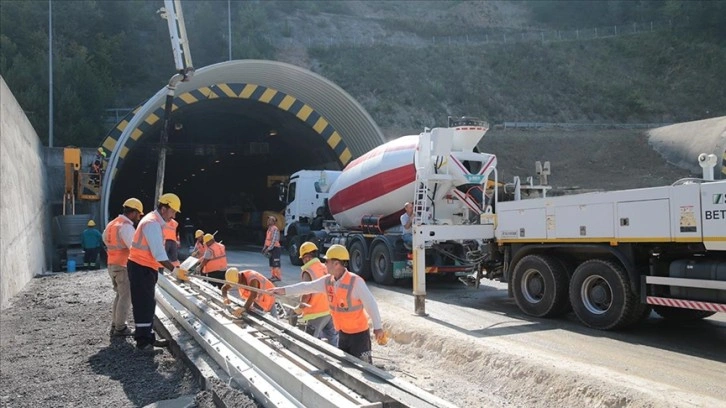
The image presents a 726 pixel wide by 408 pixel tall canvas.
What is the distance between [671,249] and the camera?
708 cm

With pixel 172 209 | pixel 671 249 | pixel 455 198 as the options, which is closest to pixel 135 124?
pixel 455 198

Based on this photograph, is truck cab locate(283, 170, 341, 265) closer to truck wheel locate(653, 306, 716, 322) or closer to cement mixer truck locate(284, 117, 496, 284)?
cement mixer truck locate(284, 117, 496, 284)

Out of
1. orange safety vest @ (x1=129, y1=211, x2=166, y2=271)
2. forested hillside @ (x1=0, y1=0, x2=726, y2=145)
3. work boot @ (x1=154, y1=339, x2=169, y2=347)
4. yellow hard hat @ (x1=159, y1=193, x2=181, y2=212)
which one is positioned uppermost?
forested hillside @ (x1=0, y1=0, x2=726, y2=145)

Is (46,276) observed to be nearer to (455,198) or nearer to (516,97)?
Answer: (455,198)

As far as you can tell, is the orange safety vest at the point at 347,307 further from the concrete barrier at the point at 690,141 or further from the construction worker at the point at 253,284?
the concrete barrier at the point at 690,141

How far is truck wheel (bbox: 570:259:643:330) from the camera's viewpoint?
7395mm

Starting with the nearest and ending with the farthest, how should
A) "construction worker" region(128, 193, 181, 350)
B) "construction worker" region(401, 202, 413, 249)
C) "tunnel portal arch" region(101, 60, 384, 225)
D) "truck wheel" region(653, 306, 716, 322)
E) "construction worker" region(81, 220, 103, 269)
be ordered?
"construction worker" region(128, 193, 181, 350) < "truck wheel" region(653, 306, 716, 322) < "construction worker" region(401, 202, 413, 249) < "construction worker" region(81, 220, 103, 269) < "tunnel portal arch" region(101, 60, 384, 225)

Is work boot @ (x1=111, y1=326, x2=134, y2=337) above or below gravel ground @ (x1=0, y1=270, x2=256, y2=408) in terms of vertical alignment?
above

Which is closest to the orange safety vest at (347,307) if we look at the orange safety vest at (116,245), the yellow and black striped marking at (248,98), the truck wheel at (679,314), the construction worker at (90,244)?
the orange safety vest at (116,245)

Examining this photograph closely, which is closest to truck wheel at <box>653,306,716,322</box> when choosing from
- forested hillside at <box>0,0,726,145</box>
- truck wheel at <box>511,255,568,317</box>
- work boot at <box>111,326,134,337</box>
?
truck wheel at <box>511,255,568,317</box>

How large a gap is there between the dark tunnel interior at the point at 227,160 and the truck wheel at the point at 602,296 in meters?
15.8

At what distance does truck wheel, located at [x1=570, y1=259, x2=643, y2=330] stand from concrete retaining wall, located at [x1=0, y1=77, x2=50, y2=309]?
903 centimetres

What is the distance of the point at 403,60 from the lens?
56.6 m

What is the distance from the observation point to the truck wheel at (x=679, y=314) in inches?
323
